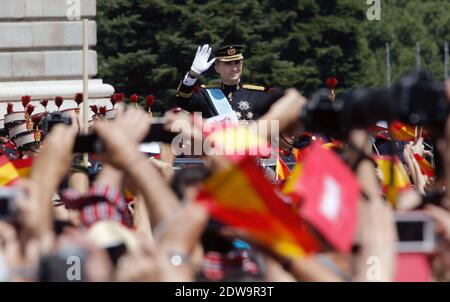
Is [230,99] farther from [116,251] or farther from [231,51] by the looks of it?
[116,251]

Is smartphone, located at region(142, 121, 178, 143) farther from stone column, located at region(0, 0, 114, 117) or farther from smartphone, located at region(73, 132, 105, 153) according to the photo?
stone column, located at region(0, 0, 114, 117)

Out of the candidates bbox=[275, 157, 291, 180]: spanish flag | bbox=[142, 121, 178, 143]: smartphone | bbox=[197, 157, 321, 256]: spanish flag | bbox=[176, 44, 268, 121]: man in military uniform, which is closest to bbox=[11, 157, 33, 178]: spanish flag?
bbox=[142, 121, 178, 143]: smartphone

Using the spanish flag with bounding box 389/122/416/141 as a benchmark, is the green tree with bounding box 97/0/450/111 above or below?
below

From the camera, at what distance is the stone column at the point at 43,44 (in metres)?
20.5

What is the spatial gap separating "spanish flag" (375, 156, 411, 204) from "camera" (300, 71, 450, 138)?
426mm

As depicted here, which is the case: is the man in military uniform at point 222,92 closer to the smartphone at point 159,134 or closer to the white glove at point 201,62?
the white glove at point 201,62

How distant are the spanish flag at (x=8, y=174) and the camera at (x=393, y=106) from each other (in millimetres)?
1561

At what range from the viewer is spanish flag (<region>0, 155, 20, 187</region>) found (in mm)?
7441

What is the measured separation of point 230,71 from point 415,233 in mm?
6744

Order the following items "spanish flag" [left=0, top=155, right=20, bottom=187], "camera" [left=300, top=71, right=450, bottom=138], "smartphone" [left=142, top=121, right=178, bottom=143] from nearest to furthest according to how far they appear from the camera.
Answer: "camera" [left=300, top=71, right=450, bottom=138] → "smartphone" [left=142, top=121, right=178, bottom=143] → "spanish flag" [left=0, top=155, right=20, bottom=187]

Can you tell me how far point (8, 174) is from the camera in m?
7.54

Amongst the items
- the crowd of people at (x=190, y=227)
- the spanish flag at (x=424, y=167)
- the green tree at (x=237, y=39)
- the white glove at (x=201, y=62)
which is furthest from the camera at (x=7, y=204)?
the green tree at (x=237, y=39)

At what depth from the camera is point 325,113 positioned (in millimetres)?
6340

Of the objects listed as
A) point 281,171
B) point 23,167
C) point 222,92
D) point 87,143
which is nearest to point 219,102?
point 222,92
